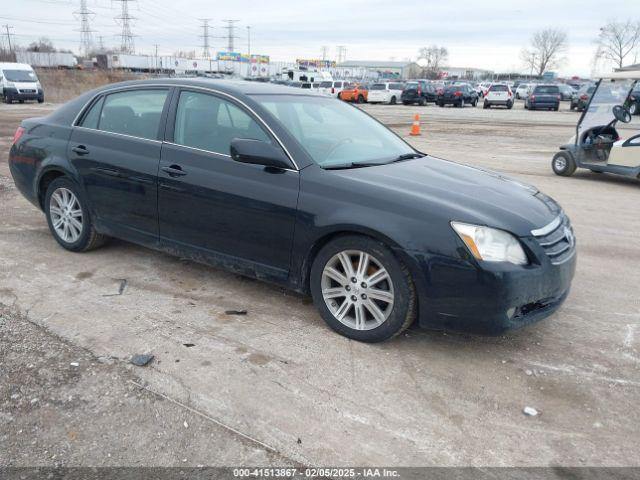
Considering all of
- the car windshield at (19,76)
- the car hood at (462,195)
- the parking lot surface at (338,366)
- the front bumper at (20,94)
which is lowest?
the front bumper at (20,94)

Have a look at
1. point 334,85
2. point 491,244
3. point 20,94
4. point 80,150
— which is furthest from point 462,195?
point 334,85

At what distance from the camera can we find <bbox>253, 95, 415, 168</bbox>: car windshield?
4219 mm

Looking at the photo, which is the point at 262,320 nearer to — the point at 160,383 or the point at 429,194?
the point at 160,383

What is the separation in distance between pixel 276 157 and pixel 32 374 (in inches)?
80.0

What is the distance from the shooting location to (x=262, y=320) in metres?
4.14

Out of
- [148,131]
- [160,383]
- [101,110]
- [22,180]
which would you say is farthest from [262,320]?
[22,180]

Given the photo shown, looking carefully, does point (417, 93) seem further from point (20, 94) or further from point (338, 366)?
point (338, 366)

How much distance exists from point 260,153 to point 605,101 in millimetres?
9058

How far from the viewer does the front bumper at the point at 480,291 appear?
3395 mm

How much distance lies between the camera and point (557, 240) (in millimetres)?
Result: 3766

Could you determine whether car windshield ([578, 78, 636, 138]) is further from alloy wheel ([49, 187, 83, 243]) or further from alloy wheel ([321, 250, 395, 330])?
alloy wheel ([49, 187, 83, 243])

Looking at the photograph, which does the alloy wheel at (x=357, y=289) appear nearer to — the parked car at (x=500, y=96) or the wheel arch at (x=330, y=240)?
the wheel arch at (x=330, y=240)

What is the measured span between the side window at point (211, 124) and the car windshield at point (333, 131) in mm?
204

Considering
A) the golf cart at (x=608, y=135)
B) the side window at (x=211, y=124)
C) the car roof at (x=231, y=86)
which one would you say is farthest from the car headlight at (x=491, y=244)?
the golf cart at (x=608, y=135)
